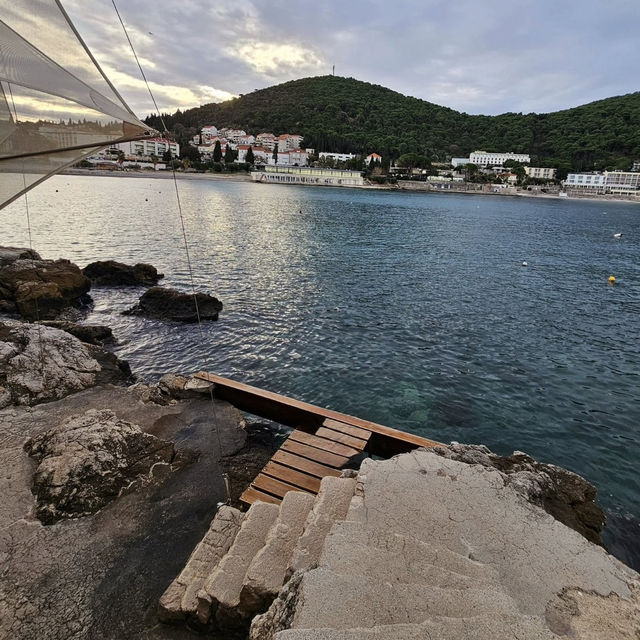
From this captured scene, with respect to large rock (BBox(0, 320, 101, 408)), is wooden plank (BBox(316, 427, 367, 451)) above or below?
below

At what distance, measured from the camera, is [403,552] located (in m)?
3.91

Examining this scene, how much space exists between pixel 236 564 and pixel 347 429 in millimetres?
3518

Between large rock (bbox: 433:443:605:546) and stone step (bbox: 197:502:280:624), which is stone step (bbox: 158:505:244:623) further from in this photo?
large rock (bbox: 433:443:605:546)

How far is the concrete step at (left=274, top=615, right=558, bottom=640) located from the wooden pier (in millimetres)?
2831

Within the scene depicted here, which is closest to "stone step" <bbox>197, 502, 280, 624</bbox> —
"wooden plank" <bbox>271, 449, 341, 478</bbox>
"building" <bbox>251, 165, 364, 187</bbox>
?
"wooden plank" <bbox>271, 449, 341, 478</bbox>

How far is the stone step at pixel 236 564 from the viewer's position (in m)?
4.04

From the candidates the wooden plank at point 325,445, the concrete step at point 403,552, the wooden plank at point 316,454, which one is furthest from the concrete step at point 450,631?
the wooden plank at point 325,445

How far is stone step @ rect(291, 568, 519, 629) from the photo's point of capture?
318 centimetres

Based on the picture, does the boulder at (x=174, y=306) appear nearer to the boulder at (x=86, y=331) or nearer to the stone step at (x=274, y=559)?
the boulder at (x=86, y=331)

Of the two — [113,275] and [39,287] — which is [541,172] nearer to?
[113,275]

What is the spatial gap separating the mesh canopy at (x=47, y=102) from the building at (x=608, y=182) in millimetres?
218609

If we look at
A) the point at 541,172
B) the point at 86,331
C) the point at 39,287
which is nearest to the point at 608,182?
the point at 541,172

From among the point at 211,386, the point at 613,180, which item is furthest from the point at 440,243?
the point at 613,180

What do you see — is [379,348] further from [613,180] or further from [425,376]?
[613,180]
